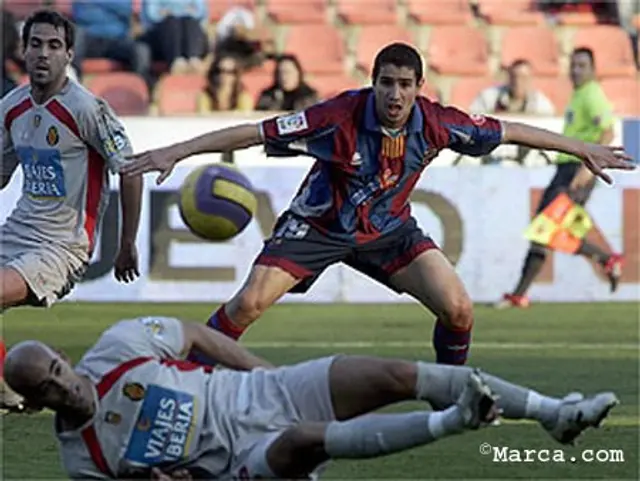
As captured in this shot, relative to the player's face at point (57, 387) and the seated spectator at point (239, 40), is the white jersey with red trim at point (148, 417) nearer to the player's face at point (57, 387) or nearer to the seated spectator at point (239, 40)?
the player's face at point (57, 387)

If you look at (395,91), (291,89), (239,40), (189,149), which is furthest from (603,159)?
(239,40)

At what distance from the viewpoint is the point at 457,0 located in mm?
20469

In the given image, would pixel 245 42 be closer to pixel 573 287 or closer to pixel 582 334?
pixel 573 287

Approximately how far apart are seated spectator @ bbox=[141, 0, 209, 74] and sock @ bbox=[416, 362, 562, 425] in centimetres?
1298

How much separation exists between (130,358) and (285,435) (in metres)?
0.65

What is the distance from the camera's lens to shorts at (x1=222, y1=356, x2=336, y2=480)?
5980mm

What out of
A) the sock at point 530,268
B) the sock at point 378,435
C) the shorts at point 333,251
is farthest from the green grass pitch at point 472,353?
the sock at point 378,435

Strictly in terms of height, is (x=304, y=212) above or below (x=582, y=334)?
above

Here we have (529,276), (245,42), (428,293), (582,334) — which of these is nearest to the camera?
(428,293)

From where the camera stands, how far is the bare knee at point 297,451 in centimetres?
567

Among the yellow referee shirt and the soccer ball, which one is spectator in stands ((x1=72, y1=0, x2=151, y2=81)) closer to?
the yellow referee shirt

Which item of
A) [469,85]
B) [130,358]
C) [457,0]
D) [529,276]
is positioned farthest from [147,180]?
[130,358]

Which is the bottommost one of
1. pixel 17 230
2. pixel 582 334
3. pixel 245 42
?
pixel 582 334

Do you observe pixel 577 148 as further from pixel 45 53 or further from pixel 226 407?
pixel 226 407
